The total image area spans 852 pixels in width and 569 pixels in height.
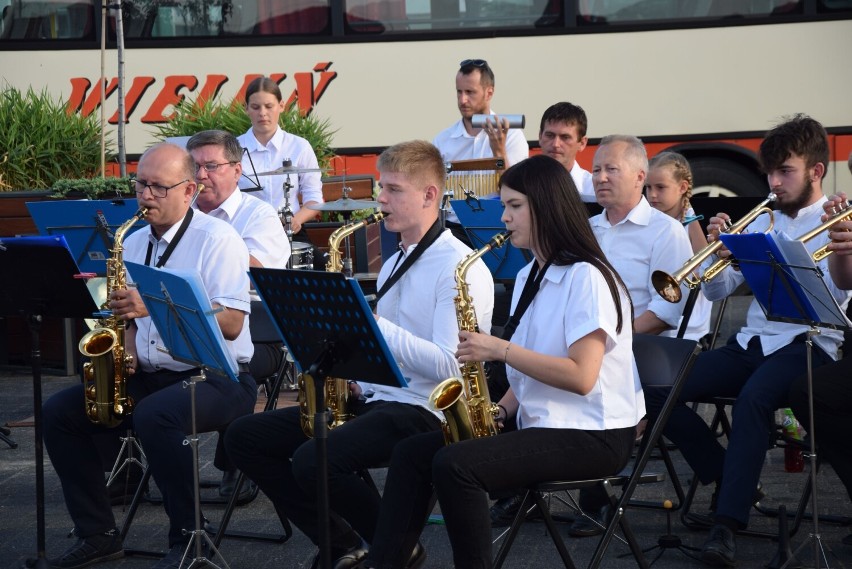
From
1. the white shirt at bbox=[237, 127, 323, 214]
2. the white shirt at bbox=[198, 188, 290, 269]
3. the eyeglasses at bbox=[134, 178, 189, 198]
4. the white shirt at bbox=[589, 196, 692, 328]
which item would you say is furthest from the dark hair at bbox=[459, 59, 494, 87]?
the eyeglasses at bbox=[134, 178, 189, 198]

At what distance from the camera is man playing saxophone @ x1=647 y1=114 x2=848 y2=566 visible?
4.74 m

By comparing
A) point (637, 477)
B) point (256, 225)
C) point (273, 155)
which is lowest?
point (637, 477)

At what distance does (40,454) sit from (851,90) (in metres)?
8.13

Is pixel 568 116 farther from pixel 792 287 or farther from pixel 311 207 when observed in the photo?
pixel 792 287

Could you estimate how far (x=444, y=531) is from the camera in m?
5.32

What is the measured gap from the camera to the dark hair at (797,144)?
16.7 ft

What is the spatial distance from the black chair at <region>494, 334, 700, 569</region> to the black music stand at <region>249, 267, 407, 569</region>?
622mm

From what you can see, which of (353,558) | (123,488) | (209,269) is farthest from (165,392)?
(123,488)

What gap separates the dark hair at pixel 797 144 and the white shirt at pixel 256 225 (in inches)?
99.8

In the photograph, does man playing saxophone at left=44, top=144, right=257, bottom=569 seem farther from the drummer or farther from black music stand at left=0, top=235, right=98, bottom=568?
the drummer

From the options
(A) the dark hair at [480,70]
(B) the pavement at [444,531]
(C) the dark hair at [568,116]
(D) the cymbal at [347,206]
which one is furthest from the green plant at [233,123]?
(B) the pavement at [444,531]

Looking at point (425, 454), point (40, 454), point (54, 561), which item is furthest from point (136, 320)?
point (425, 454)

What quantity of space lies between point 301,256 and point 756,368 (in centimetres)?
344

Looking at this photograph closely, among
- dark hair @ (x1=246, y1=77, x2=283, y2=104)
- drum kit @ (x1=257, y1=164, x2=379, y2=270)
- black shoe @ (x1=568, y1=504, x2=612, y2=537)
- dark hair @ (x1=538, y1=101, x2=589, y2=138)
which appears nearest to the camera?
black shoe @ (x1=568, y1=504, x2=612, y2=537)
